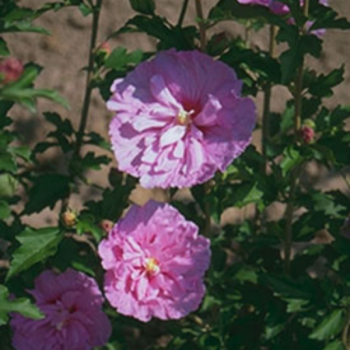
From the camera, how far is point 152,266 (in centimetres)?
225

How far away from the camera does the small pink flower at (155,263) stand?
2238 mm

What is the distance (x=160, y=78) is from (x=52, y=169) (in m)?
1.75

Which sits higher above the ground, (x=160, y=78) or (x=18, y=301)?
(x=160, y=78)

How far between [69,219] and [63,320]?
325mm

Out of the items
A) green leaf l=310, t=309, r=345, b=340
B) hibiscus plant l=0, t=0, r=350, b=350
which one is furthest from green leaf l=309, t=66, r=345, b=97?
green leaf l=310, t=309, r=345, b=340

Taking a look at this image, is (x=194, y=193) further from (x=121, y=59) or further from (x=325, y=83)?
(x=325, y=83)

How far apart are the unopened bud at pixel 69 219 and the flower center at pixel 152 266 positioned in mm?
226

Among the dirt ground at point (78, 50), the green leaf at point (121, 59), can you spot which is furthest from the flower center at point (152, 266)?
the dirt ground at point (78, 50)

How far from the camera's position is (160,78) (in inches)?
83.2

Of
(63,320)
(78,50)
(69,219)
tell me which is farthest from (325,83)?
(78,50)

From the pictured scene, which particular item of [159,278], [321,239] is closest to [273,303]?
[159,278]

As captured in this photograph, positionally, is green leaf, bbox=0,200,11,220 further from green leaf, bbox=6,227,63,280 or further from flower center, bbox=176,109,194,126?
flower center, bbox=176,109,194,126

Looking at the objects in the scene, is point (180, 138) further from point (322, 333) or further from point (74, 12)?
point (74, 12)

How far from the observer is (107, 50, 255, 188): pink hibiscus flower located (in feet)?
6.83
